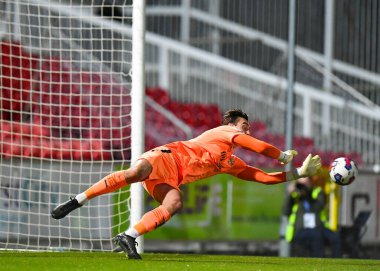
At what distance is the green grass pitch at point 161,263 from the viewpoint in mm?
10227

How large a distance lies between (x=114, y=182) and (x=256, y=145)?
4.41 feet

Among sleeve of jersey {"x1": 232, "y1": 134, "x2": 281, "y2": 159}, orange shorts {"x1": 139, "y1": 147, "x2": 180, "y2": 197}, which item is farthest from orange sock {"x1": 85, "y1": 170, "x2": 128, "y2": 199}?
sleeve of jersey {"x1": 232, "y1": 134, "x2": 281, "y2": 159}

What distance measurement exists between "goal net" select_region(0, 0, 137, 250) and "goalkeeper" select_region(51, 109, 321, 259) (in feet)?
10.0

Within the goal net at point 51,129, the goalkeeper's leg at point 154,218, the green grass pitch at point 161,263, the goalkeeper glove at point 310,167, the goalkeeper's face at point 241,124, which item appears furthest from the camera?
the goal net at point 51,129

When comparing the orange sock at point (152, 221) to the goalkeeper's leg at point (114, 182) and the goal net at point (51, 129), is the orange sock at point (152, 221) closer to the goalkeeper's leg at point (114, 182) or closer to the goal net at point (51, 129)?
the goalkeeper's leg at point (114, 182)

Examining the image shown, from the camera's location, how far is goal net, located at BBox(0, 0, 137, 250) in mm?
14906

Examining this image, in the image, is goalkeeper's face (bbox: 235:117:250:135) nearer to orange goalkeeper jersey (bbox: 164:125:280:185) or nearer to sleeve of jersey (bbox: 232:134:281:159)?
orange goalkeeper jersey (bbox: 164:125:280:185)

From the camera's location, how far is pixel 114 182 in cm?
1121

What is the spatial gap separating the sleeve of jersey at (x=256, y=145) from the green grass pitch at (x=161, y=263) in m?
1.01

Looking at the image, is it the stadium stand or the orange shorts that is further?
the stadium stand

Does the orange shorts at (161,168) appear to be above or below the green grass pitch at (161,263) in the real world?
above

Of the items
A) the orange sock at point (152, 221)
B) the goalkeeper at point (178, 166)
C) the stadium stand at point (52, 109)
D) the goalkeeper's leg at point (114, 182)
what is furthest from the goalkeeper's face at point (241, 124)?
the stadium stand at point (52, 109)

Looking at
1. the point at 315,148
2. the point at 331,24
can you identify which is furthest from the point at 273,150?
the point at 331,24

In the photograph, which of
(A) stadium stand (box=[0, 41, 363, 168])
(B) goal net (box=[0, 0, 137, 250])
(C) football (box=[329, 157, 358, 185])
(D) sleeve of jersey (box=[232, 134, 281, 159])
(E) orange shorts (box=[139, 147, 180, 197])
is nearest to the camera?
(D) sleeve of jersey (box=[232, 134, 281, 159])
